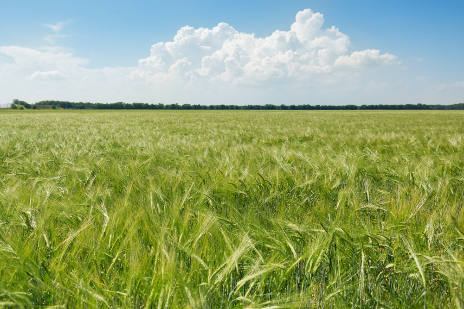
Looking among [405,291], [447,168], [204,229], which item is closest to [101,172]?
[204,229]

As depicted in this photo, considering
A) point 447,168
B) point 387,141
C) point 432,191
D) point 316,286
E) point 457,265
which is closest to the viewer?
point 457,265

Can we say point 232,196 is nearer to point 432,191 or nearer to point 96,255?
point 96,255

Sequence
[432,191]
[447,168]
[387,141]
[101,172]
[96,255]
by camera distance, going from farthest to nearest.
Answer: [387,141] < [447,168] < [101,172] < [432,191] < [96,255]

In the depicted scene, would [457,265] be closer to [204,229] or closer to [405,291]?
[405,291]

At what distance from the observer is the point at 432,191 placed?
6.30ft

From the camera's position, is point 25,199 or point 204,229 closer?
point 204,229

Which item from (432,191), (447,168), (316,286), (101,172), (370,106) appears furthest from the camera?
(370,106)

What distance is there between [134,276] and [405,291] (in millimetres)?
1219

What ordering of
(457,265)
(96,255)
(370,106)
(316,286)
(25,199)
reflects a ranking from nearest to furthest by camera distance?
1. (457,265)
2. (96,255)
3. (316,286)
4. (25,199)
5. (370,106)

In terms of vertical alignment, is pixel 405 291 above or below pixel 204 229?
below

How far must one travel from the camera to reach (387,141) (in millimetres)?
6453

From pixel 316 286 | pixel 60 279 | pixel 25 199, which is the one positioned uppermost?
pixel 25 199

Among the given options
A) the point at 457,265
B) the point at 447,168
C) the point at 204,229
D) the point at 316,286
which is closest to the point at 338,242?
the point at 316,286

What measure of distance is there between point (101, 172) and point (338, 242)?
2557mm
